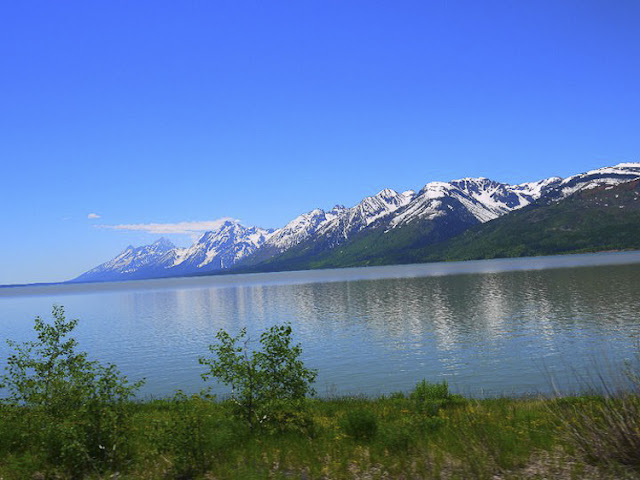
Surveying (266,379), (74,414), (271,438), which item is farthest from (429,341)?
(74,414)

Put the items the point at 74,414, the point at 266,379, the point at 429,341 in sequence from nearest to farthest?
the point at 74,414 → the point at 266,379 → the point at 429,341

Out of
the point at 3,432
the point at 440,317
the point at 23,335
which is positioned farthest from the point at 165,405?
the point at 23,335

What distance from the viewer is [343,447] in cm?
1739

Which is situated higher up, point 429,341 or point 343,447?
point 343,447

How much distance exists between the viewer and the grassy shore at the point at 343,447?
13328 millimetres

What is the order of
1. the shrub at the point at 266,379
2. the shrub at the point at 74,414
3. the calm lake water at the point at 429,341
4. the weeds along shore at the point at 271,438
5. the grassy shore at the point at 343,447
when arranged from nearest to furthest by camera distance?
the grassy shore at the point at 343,447 < the weeds along shore at the point at 271,438 < the shrub at the point at 74,414 < the shrub at the point at 266,379 < the calm lake water at the point at 429,341

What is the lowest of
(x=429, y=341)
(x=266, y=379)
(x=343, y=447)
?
(x=429, y=341)

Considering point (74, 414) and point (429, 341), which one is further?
point (429, 341)

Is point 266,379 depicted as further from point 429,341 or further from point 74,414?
point 429,341

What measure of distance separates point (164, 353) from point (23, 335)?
176 ft

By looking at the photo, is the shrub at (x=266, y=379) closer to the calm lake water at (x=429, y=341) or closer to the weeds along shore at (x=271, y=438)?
the weeds along shore at (x=271, y=438)

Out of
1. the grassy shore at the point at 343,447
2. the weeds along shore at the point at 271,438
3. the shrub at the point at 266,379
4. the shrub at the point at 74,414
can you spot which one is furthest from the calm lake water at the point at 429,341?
the shrub at the point at 74,414

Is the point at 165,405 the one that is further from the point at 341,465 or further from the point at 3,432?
the point at 341,465

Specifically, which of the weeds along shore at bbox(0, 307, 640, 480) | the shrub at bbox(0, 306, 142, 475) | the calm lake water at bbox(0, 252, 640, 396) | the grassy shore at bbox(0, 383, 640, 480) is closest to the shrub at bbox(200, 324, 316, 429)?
the weeds along shore at bbox(0, 307, 640, 480)
